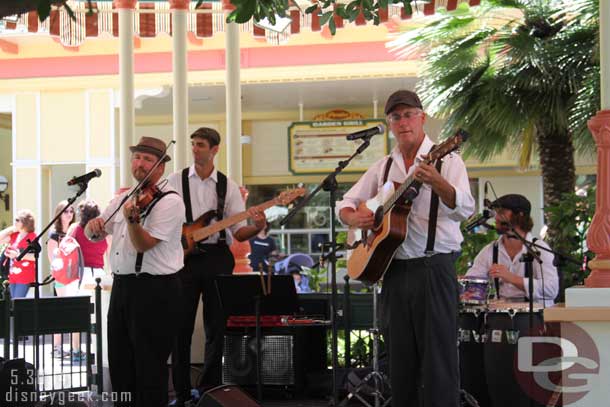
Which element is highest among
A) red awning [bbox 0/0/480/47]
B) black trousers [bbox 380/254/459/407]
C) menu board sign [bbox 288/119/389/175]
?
red awning [bbox 0/0/480/47]

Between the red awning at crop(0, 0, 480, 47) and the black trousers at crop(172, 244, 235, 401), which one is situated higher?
the red awning at crop(0, 0, 480, 47)

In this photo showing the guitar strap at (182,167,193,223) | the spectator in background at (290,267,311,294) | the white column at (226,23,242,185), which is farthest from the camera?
the spectator in background at (290,267,311,294)

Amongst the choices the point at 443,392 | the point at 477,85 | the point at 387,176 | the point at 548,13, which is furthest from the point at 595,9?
the point at 443,392

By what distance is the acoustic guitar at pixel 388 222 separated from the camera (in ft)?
15.2

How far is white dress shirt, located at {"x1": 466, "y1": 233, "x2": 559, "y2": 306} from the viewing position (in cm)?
685

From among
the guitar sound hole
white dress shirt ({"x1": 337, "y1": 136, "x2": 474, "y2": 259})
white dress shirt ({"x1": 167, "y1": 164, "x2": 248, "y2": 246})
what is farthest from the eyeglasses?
white dress shirt ({"x1": 167, "y1": 164, "x2": 248, "y2": 246})

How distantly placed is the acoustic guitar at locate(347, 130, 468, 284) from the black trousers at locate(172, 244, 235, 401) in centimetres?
209

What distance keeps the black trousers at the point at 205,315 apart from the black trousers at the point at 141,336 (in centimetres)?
92

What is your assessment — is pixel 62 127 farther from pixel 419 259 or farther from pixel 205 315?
pixel 419 259

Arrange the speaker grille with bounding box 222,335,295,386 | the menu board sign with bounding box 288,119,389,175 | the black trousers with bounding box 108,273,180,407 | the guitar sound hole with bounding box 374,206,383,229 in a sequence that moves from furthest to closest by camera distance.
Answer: the menu board sign with bounding box 288,119,389,175 < the speaker grille with bounding box 222,335,295,386 < the black trousers with bounding box 108,273,180,407 < the guitar sound hole with bounding box 374,206,383,229

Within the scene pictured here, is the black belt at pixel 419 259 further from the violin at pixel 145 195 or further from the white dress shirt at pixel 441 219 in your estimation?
the violin at pixel 145 195

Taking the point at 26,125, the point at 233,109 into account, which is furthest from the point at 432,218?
the point at 26,125

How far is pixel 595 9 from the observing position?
9.94 m

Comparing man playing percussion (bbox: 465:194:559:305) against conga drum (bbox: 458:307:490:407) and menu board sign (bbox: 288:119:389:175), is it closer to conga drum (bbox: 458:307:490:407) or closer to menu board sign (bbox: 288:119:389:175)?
conga drum (bbox: 458:307:490:407)
